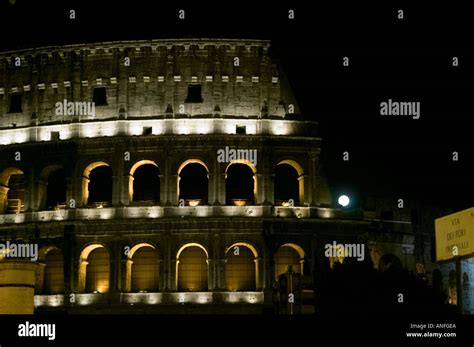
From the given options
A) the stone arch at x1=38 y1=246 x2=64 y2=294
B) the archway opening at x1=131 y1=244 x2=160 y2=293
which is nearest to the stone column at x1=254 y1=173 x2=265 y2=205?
the archway opening at x1=131 y1=244 x2=160 y2=293

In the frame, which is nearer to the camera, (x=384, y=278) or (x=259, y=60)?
(x=384, y=278)

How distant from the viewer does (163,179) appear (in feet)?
127

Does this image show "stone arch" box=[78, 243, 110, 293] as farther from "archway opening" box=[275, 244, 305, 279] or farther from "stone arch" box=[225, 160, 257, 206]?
"archway opening" box=[275, 244, 305, 279]

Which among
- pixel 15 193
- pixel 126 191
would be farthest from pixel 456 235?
pixel 15 193

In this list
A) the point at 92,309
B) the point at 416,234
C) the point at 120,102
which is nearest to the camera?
the point at 92,309

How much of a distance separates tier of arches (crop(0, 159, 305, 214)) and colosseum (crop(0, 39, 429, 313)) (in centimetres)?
7

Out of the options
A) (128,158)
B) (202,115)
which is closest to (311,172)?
(202,115)

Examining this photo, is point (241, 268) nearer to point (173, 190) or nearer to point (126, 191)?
point (173, 190)

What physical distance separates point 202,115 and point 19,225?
10.1 m

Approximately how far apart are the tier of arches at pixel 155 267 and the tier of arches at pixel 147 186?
2.22 meters

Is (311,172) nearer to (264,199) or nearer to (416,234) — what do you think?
(264,199)

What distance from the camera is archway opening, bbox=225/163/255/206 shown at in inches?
1590

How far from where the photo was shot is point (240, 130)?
130 feet

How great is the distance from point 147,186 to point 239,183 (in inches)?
178
